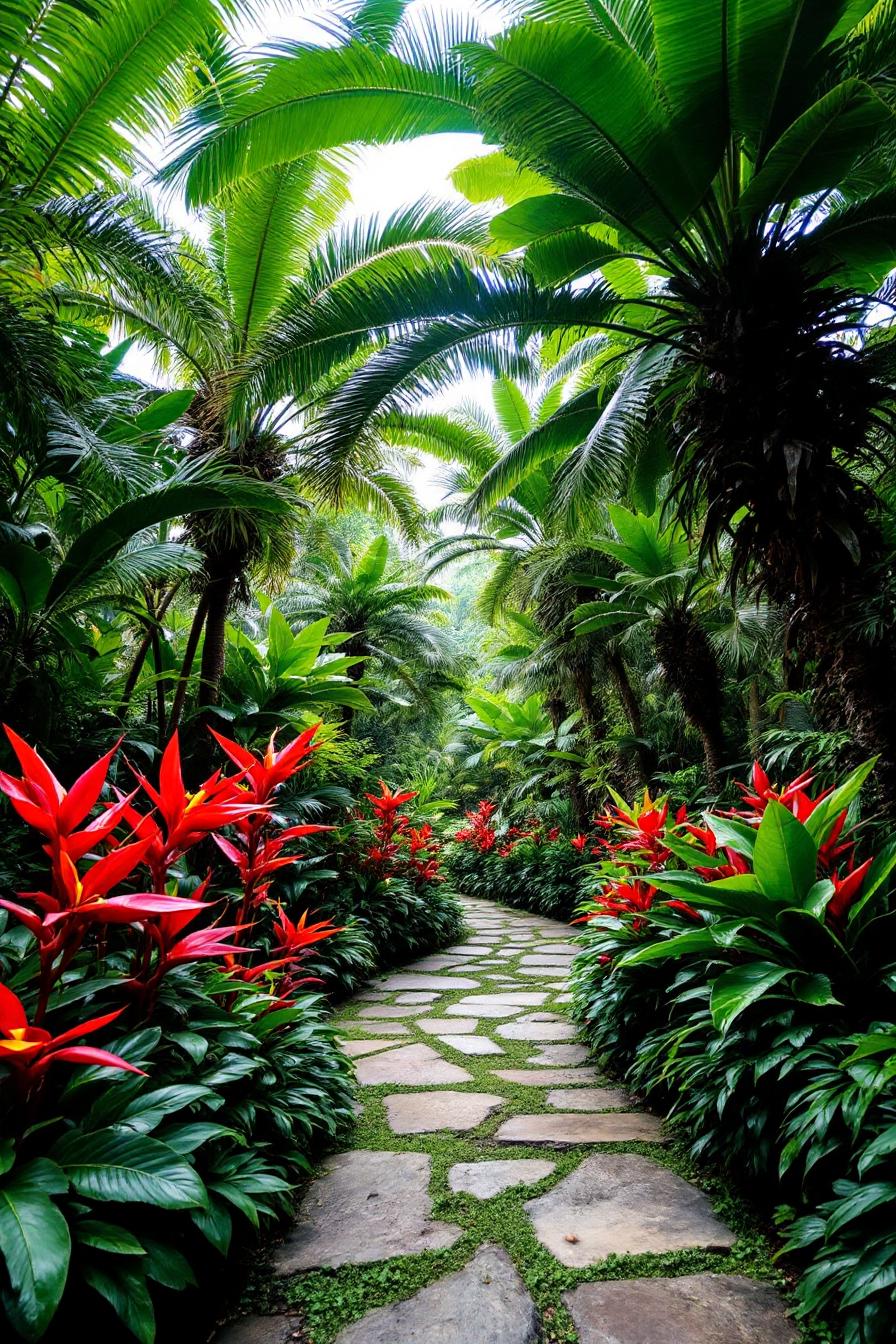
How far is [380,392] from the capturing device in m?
4.65

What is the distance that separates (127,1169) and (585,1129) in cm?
177

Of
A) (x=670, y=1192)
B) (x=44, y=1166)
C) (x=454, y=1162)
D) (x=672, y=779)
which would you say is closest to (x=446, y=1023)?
(x=454, y=1162)

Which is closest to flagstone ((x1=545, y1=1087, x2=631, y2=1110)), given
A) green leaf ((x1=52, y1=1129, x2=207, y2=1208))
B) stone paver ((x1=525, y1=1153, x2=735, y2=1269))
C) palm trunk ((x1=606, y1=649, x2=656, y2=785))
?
stone paver ((x1=525, y1=1153, x2=735, y2=1269))

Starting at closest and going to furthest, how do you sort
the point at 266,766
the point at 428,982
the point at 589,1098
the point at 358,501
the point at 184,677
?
the point at 266,766
the point at 589,1098
the point at 184,677
the point at 428,982
the point at 358,501

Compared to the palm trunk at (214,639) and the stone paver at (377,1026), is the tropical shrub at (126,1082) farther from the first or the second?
the palm trunk at (214,639)

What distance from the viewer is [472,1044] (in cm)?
351

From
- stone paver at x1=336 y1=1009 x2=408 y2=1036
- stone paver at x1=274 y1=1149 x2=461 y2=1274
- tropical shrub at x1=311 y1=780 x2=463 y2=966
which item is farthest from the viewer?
tropical shrub at x1=311 y1=780 x2=463 y2=966

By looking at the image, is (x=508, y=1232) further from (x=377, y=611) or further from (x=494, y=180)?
(x=377, y=611)

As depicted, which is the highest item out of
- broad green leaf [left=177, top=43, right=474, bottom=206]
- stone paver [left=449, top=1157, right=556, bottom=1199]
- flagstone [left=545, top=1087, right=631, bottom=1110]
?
broad green leaf [left=177, top=43, right=474, bottom=206]

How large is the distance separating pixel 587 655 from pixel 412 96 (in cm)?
673

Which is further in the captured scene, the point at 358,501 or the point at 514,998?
the point at 358,501

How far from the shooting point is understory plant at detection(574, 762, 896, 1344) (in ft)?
4.86

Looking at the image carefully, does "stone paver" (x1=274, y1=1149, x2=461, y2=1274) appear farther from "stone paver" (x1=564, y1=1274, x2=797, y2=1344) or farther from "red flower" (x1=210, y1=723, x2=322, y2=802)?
"red flower" (x1=210, y1=723, x2=322, y2=802)

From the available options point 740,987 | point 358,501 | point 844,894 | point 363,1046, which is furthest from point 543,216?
point 363,1046
